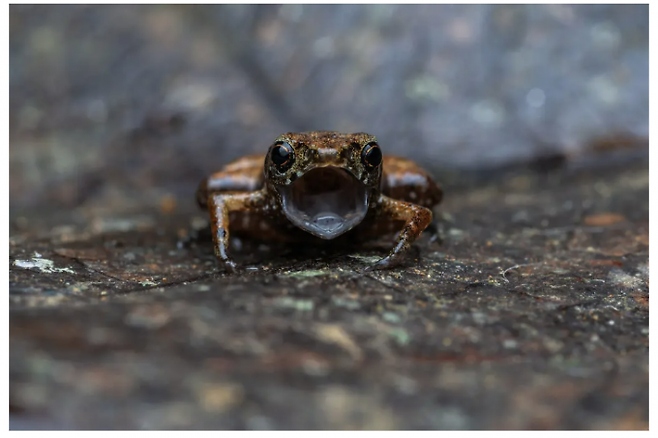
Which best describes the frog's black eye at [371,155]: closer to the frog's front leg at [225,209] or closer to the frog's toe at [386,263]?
the frog's toe at [386,263]

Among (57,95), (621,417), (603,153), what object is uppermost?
(57,95)

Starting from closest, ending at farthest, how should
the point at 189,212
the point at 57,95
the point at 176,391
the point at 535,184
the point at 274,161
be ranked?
1. the point at 176,391
2. the point at 274,161
3. the point at 189,212
4. the point at 535,184
5. the point at 57,95

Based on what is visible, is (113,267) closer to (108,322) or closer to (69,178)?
(108,322)

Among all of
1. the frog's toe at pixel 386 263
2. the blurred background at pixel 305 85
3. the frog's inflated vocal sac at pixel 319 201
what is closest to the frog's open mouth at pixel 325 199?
the frog's inflated vocal sac at pixel 319 201

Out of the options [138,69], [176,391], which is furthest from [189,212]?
[176,391]

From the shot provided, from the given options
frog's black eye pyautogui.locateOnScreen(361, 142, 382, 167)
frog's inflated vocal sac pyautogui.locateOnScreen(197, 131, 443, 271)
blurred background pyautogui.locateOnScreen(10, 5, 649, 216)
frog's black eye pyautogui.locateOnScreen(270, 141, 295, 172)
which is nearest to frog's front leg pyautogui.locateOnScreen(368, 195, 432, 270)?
frog's inflated vocal sac pyautogui.locateOnScreen(197, 131, 443, 271)

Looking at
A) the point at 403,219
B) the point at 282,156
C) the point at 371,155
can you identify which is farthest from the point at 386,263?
the point at 282,156

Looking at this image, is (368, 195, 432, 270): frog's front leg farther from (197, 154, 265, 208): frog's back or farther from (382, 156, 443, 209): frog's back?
(197, 154, 265, 208): frog's back

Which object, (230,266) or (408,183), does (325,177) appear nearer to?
(230,266)
